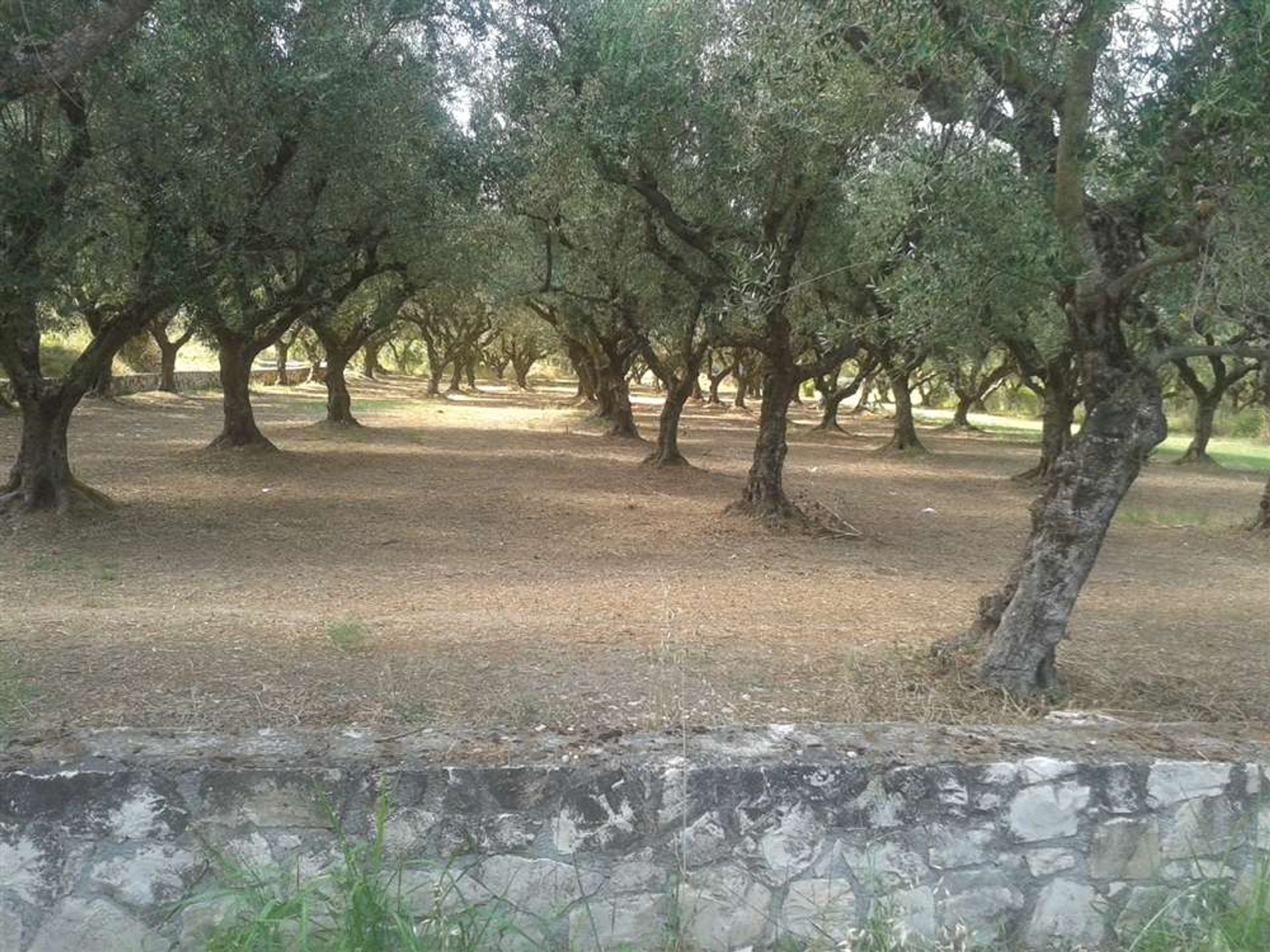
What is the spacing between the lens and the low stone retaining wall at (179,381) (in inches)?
1352

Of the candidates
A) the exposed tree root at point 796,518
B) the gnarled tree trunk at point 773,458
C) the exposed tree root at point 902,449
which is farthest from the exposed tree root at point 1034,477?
the gnarled tree trunk at point 773,458

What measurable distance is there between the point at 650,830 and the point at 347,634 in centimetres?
442

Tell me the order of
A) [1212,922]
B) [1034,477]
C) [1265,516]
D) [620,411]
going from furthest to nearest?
[620,411] → [1034,477] → [1265,516] → [1212,922]

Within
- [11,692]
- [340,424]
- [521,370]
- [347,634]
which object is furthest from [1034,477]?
[521,370]

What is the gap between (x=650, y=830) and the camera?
330cm

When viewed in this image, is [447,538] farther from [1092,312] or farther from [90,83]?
[1092,312]

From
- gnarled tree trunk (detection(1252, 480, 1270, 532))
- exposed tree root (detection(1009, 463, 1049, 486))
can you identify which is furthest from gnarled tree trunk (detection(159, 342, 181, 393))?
gnarled tree trunk (detection(1252, 480, 1270, 532))

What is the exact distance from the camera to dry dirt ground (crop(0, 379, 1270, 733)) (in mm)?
5691

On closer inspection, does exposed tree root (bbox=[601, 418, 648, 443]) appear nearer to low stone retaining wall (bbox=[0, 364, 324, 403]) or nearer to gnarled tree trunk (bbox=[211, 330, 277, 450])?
gnarled tree trunk (bbox=[211, 330, 277, 450])

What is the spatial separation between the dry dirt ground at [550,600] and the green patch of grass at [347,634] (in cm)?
4

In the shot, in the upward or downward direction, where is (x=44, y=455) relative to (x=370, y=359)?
downward

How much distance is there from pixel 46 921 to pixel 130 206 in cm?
943

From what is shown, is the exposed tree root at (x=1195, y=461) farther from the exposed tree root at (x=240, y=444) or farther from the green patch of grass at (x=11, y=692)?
the green patch of grass at (x=11, y=692)

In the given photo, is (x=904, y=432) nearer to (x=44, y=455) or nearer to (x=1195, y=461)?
(x=1195, y=461)
